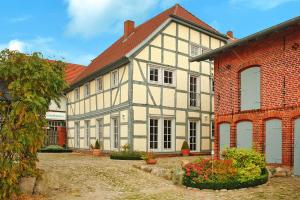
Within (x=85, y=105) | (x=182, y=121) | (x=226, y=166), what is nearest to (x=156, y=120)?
(x=182, y=121)

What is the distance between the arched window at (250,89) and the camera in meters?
14.3

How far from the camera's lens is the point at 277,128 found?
43.8 feet

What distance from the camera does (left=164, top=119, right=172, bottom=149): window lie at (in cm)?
1975

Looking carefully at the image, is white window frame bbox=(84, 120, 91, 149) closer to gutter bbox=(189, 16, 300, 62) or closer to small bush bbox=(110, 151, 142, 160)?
small bush bbox=(110, 151, 142, 160)

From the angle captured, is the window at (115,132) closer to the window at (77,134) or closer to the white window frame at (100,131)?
the white window frame at (100,131)

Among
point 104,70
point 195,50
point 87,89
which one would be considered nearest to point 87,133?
point 87,89

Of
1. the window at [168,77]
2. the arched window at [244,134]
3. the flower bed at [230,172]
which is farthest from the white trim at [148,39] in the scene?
the flower bed at [230,172]

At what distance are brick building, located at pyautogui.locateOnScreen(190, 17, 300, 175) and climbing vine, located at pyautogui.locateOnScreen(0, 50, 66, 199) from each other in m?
8.17

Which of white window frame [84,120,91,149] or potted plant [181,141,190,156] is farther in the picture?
white window frame [84,120,91,149]

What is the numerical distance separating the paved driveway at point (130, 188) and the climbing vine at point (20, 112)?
1.28m

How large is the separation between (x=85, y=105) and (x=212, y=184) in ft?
52.2

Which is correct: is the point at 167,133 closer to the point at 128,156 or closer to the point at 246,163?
the point at 128,156

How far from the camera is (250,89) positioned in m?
14.5

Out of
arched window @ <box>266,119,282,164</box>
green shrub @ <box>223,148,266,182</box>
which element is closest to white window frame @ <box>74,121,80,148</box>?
arched window @ <box>266,119,282,164</box>
